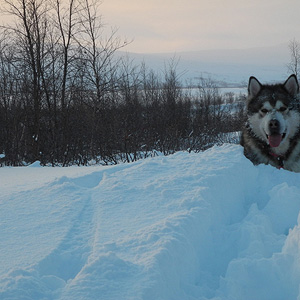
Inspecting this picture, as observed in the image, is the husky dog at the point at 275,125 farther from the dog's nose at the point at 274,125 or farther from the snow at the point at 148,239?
the snow at the point at 148,239

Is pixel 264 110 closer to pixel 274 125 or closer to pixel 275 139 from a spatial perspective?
pixel 274 125

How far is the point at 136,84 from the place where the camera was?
16969 millimetres

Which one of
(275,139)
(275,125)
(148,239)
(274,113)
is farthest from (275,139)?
(148,239)

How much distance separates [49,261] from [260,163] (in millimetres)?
3731

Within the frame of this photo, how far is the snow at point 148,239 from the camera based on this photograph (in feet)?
5.24

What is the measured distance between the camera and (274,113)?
4348 millimetres

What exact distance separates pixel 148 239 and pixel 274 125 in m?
3.11

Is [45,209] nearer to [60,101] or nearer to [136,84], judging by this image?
[60,101]

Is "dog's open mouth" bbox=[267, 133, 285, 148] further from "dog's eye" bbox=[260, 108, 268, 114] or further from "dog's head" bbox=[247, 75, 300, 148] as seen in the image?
"dog's eye" bbox=[260, 108, 268, 114]

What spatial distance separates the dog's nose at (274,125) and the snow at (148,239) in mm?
1233

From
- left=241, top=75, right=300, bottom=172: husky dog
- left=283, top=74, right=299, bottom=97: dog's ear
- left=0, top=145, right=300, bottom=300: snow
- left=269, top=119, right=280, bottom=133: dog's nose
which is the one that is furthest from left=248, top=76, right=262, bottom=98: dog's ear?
left=0, top=145, right=300, bottom=300: snow

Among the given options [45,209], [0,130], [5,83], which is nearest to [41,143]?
[0,130]

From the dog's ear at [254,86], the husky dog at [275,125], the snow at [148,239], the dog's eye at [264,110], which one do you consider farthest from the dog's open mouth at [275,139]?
the snow at [148,239]

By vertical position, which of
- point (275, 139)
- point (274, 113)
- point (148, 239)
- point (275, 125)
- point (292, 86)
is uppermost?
point (292, 86)
